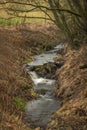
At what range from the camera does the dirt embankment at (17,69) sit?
11066 mm

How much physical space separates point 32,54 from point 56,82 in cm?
621

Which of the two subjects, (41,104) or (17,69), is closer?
(41,104)

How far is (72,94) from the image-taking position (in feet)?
44.0

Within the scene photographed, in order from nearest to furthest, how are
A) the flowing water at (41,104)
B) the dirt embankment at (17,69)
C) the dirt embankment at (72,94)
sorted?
the dirt embankment at (72,94) → the dirt embankment at (17,69) → the flowing water at (41,104)

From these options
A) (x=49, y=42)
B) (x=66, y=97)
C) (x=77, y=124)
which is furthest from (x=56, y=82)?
(x=49, y=42)

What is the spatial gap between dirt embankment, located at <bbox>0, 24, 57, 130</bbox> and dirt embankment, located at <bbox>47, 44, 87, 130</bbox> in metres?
1.02

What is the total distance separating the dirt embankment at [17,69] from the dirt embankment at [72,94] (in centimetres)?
102

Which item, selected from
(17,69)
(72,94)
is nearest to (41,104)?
(72,94)

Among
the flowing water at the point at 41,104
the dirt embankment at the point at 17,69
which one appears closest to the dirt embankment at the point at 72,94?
the flowing water at the point at 41,104

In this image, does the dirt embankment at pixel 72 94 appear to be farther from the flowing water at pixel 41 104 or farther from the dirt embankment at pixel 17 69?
the dirt embankment at pixel 17 69

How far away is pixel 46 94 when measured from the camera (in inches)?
576

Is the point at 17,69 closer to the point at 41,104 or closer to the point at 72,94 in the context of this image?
the point at 41,104

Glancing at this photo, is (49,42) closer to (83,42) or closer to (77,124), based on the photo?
(83,42)

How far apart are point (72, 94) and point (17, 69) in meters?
3.50
